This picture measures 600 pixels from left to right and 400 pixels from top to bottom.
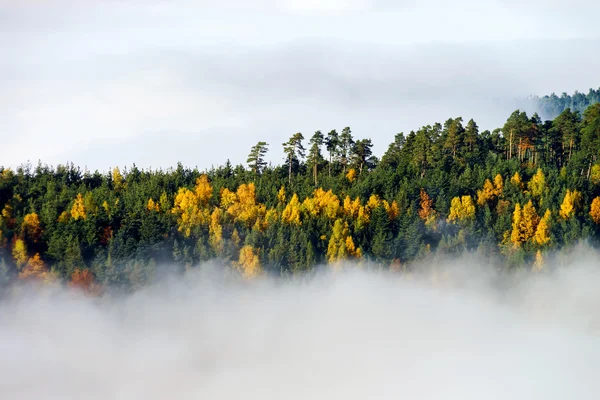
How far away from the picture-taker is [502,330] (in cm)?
14275

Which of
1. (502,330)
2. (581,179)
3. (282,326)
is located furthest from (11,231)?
(581,179)

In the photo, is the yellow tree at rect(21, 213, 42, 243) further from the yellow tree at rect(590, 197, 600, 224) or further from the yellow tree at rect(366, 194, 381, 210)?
the yellow tree at rect(590, 197, 600, 224)

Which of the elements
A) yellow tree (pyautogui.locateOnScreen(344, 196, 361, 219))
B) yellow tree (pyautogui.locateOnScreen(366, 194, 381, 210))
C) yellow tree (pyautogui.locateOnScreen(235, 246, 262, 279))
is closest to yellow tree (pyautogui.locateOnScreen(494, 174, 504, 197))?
yellow tree (pyautogui.locateOnScreen(366, 194, 381, 210))

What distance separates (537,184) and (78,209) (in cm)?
7780

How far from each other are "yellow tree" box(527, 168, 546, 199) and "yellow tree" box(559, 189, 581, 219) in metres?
4.78

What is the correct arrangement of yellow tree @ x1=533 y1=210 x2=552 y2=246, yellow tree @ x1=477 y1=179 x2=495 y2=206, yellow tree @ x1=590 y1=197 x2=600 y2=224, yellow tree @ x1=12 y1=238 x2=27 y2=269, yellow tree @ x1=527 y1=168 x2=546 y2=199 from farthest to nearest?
yellow tree @ x1=527 y1=168 x2=546 y2=199, yellow tree @ x1=477 y1=179 x2=495 y2=206, yellow tree @ x1=590 y1=197 x2=600 y2=224, yellow tree @ x1=12 y1=238 x2=27 y2=269, yellow tree @ x1=533 y1=210 x2=552 y2=246

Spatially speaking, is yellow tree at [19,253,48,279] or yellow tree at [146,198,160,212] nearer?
yellow tree at [19,253,48,279]

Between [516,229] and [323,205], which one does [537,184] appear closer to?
[516,229]

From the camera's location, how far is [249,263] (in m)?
137

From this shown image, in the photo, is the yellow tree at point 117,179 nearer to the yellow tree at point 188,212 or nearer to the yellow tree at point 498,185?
the yellow tree at point 188,212

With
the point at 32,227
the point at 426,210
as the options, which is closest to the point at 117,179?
the point at 32,227

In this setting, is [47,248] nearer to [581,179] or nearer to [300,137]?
[300,137]

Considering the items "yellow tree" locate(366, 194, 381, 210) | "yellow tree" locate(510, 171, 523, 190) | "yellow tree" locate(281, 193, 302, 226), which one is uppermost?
"yellow tree" locate(510, 171, 523, 190)

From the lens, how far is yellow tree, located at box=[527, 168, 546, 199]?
14488 cm
